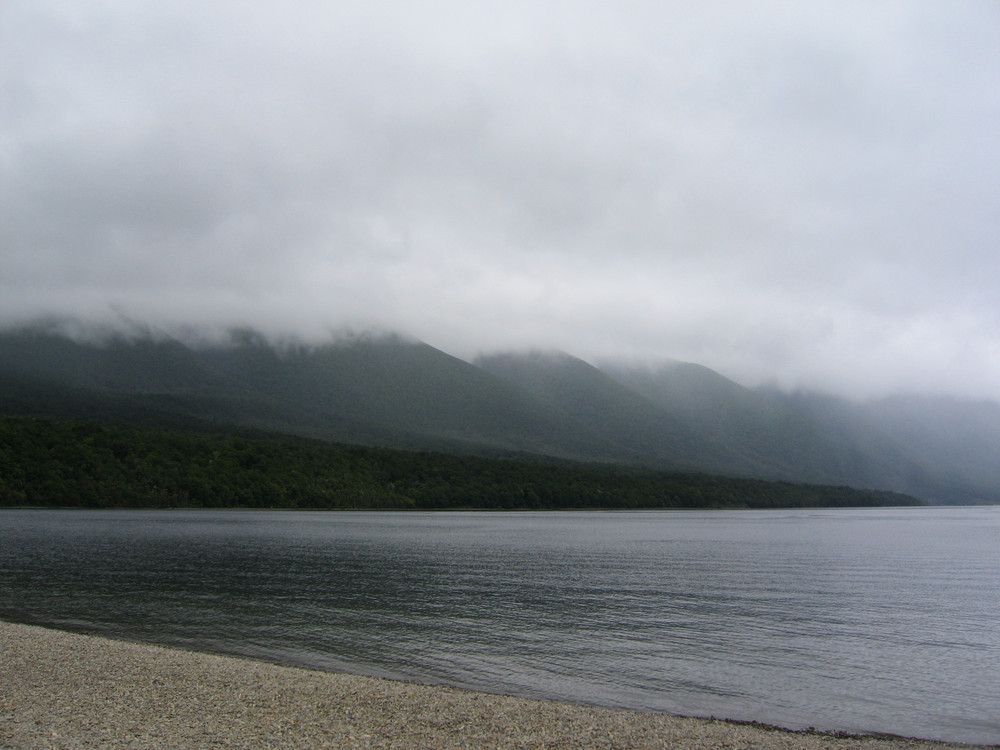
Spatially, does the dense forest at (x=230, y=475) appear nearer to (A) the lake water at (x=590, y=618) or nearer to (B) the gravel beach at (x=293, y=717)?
(A) the lake water at (x=590, y=618)

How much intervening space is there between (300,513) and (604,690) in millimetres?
146248

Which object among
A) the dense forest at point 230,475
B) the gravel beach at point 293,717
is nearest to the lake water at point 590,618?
the gravel beach at point 293,717

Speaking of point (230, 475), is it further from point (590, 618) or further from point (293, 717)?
point (293, 717)

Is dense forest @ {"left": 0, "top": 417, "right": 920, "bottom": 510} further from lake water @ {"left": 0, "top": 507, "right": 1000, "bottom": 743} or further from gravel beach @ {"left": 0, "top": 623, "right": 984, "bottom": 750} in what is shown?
gravel beach @ {"left": 0, "top": 623, "right": 984, "bottom": 750}

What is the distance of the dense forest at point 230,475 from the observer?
14350 cm

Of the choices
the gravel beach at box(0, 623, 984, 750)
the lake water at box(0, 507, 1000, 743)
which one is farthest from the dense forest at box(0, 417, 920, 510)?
the gravel beach at box(0, 623, 984, 750)

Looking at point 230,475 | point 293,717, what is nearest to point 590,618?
point 293,717

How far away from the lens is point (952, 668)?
86.3ft

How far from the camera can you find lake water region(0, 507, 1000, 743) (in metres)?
22.7

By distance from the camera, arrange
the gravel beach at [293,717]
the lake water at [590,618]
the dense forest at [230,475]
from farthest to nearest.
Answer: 1. the dense forest at [230,475]
2. the lake water at [590,618]
3. the gravel beach at [293,717]

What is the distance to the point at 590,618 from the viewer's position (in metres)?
35.5

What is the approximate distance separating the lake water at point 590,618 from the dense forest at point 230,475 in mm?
78371

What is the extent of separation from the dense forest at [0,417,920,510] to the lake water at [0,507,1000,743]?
257ft

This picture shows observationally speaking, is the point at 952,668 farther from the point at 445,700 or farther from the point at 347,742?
the point at 347,742
